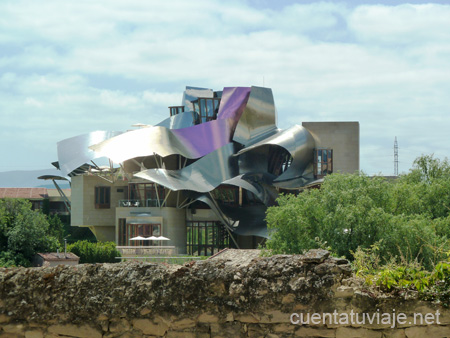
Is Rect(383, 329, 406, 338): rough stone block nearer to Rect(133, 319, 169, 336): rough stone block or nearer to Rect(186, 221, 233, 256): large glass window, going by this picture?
Rect(133, 319, 169, 336): rough stone block

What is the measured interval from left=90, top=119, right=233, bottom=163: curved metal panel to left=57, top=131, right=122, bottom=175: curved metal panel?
2532 millimetres

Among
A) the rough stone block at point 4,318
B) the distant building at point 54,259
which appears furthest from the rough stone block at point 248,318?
the distant building at point 54,259

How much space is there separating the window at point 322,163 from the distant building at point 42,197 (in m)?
37.7

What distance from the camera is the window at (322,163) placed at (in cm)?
7031

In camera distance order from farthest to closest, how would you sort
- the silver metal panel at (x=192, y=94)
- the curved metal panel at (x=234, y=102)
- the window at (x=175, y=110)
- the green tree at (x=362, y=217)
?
the window at (x=175, y=110), the silver metal panel at (x=192, y=94), the curved metal panel at (x=234, y=102), the green tree at (x=362, y=217)

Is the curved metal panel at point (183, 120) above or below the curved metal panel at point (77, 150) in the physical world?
above

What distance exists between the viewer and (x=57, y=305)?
22.7 feet

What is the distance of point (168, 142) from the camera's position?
6888cm

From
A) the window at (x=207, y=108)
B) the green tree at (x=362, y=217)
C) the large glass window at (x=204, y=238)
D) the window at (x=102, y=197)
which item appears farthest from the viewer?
→ the window at (x=207, y=108)

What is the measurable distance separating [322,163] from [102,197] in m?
21.0

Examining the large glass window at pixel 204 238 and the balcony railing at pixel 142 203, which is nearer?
the balcony railing at pixel 142 203

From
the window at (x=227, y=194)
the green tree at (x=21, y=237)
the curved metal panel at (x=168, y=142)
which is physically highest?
the curved metal panel at (x=168, y=142)

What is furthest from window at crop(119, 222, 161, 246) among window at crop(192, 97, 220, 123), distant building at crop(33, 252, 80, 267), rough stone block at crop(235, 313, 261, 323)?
rough stone block at crop(235, 313, 261, 323)

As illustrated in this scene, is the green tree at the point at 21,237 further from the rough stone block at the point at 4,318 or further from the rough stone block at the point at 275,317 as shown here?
the rough stone block at the point at 275,317
